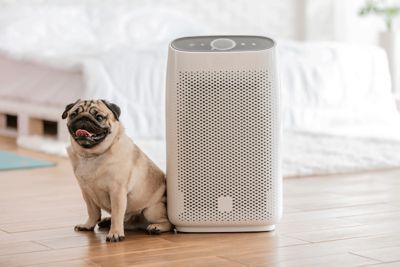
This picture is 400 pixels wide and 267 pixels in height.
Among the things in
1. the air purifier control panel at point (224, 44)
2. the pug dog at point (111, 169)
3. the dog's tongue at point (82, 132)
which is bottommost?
the pug dog at point (111, 169)

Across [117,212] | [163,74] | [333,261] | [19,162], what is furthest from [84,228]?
[163,74]

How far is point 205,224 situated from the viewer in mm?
2057

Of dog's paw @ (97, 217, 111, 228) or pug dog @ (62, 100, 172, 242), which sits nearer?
pug dog @ (62, 100, 172, 242)

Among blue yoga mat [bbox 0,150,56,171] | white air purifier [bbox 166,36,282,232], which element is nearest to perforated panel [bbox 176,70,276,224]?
white air purifier [bbox 166,36,282,232]

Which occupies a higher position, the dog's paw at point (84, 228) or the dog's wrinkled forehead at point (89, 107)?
the dog's wrinkled forehead at point (89, 107)

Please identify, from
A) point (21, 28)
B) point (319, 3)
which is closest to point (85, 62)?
point (21, 28)

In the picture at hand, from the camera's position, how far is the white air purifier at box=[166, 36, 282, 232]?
80.4 inches

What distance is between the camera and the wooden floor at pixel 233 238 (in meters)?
1.77

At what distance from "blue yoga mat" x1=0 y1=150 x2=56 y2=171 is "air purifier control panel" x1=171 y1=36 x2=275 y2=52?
4.50 ft

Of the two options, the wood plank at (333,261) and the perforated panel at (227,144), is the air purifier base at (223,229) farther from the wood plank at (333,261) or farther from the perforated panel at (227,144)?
the wood plank at (333,261)

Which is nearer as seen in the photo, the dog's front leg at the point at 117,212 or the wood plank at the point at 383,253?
the wood plank at the point at 383,253

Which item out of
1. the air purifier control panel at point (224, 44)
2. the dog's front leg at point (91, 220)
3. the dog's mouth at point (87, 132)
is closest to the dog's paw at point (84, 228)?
the dog's front leg at point (91, 220)

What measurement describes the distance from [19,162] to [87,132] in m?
1.49

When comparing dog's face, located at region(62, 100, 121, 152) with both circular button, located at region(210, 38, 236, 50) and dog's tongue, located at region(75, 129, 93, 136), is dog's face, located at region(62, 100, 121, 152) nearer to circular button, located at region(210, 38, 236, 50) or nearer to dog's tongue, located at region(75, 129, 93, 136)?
dog's tongue, located at region(75, 129, 93, 136)
